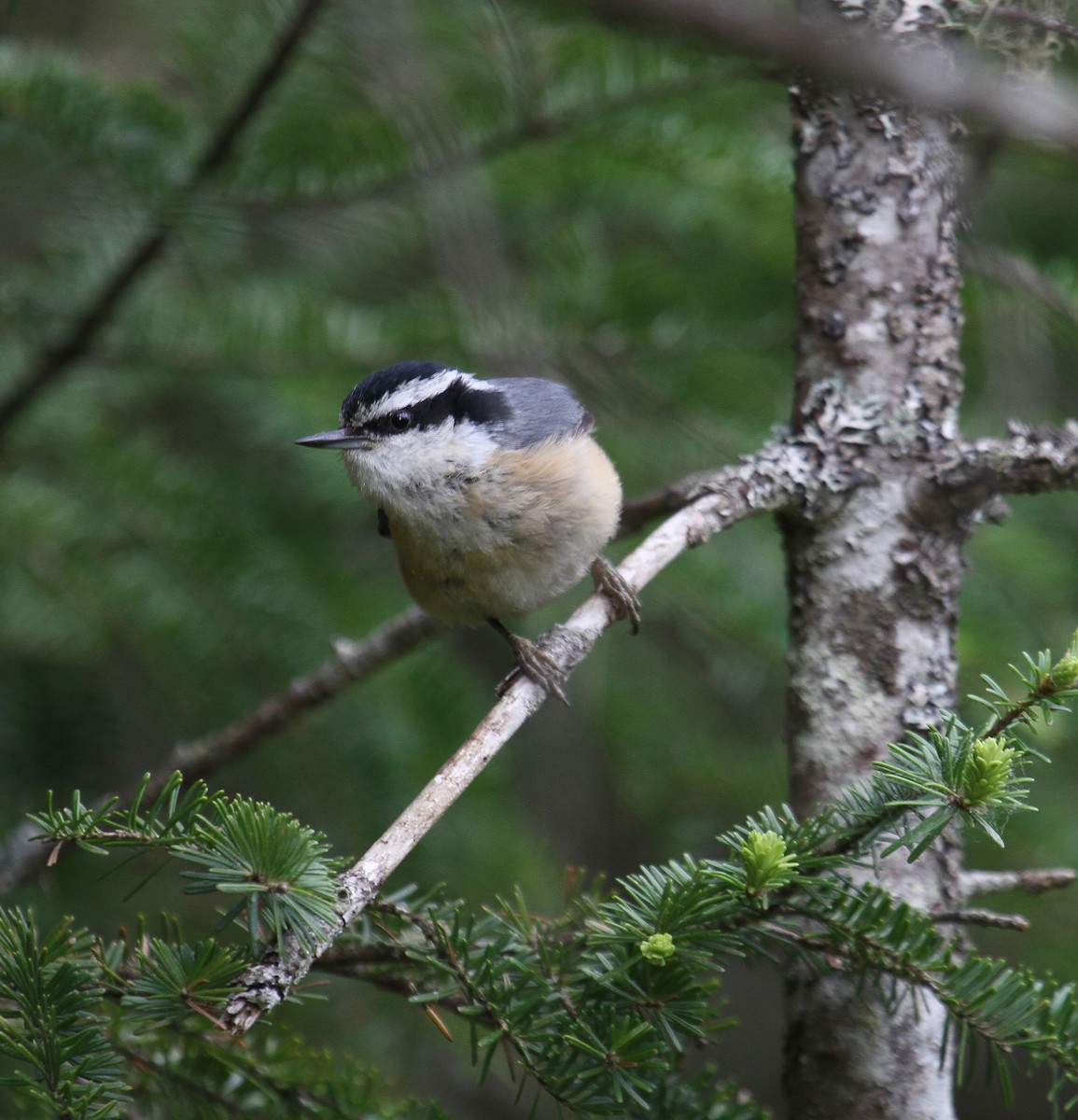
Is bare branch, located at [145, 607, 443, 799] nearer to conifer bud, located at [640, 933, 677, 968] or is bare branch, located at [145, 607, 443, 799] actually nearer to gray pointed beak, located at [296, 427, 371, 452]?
gray pointed beak, located at [296, 427, 371, 452]

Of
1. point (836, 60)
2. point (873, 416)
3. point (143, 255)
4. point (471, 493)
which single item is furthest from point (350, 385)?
point (836, 60)

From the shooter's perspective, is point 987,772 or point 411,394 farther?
point 411,394

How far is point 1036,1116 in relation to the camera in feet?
14.1

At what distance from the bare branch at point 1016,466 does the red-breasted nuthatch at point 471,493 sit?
0.69 meters

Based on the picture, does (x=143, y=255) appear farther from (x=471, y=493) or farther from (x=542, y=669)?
(x=542, y=669)

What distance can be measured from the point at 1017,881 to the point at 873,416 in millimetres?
792

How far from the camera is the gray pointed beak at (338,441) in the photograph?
7.59ft

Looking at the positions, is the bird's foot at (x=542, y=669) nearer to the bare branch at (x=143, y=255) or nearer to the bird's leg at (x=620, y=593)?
the bird's leg at (x=620, y=593)

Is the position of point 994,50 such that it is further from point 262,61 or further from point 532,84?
point 262,61

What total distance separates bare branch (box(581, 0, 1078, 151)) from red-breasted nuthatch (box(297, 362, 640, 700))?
4.71 ft

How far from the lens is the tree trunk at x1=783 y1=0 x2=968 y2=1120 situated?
176 cm

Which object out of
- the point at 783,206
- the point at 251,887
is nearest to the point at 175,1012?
the point at 251,887

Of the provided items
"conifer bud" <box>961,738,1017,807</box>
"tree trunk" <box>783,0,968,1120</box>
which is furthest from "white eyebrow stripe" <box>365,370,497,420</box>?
"conifer bud" <box>961,738,1017,807</box>

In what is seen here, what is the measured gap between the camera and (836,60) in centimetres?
78
